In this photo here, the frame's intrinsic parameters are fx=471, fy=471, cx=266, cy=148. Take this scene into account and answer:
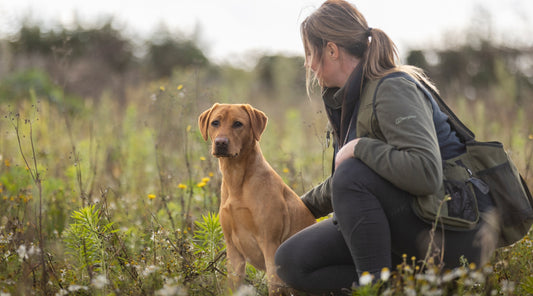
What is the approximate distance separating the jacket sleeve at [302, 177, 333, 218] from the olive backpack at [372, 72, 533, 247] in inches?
32.4

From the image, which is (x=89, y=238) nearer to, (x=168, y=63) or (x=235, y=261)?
(x=235, y=261)

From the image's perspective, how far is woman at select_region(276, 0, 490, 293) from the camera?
2.36m

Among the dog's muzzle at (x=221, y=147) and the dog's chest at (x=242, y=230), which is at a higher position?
the dog's muzzle at (x=221, y=147)

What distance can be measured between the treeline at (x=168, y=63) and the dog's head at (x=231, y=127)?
588 cm

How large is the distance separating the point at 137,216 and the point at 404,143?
9.65 ft

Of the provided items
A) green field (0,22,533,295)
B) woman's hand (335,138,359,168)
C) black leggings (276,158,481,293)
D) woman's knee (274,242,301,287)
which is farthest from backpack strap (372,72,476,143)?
woman's knee (274,242,301,287)

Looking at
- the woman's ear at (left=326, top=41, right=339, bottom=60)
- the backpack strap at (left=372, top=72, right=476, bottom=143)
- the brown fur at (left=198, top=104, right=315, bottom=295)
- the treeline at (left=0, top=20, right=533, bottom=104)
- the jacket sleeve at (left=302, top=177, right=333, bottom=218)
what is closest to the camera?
the backpack strap at (left=372, top=72, right=476, bottom=143)

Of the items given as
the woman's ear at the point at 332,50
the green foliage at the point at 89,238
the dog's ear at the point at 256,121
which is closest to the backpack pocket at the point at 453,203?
the woman's ear at the point at 332,50

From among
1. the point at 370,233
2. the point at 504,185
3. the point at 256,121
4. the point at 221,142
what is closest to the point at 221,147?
the point at 221,142

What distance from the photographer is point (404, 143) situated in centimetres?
234

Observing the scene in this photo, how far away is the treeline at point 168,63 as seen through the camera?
36.0 feet

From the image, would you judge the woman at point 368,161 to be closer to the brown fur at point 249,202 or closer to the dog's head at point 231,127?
the brown fur at point 249,202

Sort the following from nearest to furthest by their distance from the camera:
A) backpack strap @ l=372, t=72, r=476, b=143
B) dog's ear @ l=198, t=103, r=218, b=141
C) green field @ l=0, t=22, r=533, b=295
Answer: backpack strap @ l=372, t=72, r=476, b=143
green field @ l=0, t=22, r=533, b=295
dog's ear @ l=198, t=103, r=218, b=141

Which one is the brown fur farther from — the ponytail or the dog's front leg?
the ponytail
